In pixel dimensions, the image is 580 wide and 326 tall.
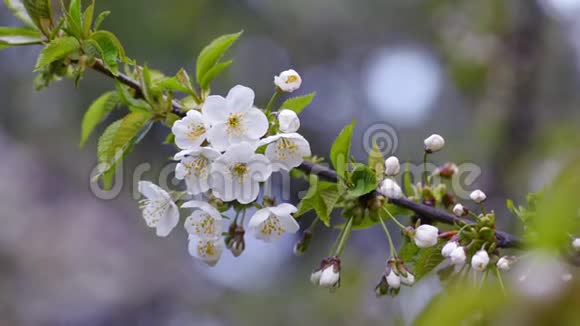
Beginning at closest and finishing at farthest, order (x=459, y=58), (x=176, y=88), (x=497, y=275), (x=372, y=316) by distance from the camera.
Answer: (x=497, y=275)
(x=176, y=88)
(x=372, y=316)
(x=459, y=58)

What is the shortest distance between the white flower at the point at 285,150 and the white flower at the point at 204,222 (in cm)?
19

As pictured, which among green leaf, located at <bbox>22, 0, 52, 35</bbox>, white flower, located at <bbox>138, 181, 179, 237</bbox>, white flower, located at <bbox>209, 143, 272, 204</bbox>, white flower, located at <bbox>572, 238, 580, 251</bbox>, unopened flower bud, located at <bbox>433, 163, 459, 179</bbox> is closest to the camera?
white flower, located at <bbox>572, 238, 580, 251</bbox>

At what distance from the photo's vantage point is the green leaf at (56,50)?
4.41 feet

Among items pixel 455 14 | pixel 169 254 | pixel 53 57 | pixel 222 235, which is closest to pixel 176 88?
pixel 53 57

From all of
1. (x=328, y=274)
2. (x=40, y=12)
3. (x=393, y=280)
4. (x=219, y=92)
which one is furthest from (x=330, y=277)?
(x=219, y=92)

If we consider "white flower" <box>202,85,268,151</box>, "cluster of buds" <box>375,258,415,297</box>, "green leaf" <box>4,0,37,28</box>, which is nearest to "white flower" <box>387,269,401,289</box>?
"cluster of buds" <box>375,258,415,297</box>

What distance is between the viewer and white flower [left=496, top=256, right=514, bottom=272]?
127 centimetres

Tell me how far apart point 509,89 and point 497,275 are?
3.44 metres

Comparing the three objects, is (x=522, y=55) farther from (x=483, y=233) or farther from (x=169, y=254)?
(x=169, y=254)

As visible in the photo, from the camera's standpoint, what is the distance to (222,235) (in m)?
1.55

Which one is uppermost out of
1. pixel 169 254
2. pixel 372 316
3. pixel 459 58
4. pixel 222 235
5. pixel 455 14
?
pixel 455 14

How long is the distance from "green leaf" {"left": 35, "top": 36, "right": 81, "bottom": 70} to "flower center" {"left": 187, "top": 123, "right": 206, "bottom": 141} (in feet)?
1.09

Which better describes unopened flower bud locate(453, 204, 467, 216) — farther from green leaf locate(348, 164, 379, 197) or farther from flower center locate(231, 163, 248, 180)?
flower center locate(231, 163, 248, 180)

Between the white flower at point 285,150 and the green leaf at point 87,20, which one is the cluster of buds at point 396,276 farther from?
the green leaf at point 87,20
